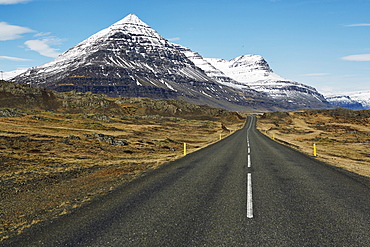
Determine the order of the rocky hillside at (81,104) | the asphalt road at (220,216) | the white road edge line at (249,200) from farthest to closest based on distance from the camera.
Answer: the rocky hillside at (81,104) < the white road edge line at (249,200) < the asphalt road at (220,216)

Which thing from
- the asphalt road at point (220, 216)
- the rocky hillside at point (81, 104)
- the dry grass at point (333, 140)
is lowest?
the dry grass at point (333, 140)

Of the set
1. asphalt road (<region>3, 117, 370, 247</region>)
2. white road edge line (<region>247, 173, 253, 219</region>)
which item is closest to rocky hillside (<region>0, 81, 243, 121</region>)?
white road edge line (<region>247, 173, 253, 219</region>)

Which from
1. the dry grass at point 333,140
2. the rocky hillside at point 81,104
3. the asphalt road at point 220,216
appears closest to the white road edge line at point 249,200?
the asphalt road at point 220,216

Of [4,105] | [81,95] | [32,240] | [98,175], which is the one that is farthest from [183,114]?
[32,240]

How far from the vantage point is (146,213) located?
7.55 meters

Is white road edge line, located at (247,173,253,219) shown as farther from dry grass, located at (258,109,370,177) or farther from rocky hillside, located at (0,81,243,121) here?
rocky hillside, located at (0,81,243,121)

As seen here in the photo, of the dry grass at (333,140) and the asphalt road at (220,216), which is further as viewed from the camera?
the dry grass at (333,140)

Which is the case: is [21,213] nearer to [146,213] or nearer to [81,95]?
[146,213]

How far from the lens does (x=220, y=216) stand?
7.14m

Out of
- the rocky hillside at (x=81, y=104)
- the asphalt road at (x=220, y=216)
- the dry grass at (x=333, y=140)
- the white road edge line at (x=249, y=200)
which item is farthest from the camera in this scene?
the rocky hillside at (x=81, y=104)

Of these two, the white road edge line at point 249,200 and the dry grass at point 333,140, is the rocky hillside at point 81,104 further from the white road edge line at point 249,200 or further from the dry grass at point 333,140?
the white road edge line at point 249,200

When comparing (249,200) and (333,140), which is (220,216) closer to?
(249,200)

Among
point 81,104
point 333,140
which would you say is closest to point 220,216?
point 333,140

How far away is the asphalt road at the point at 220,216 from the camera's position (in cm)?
589
